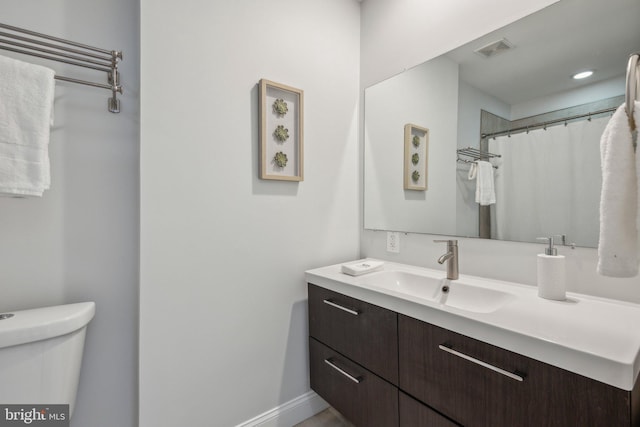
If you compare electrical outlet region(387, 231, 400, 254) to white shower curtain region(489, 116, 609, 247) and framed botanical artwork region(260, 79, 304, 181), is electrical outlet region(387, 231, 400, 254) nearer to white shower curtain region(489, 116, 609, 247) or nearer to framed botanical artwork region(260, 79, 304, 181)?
white shower curtain region(489, 116, 609, 247)

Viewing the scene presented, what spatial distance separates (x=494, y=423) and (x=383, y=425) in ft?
1.56

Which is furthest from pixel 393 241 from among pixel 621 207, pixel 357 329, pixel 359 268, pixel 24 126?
pixel 24 126

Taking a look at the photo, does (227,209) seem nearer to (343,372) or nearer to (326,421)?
(343,372)

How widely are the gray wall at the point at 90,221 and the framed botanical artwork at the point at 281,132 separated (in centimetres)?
54

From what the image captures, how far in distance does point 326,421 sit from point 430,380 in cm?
91

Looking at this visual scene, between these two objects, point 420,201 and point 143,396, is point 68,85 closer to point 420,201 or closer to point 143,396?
point 143,396

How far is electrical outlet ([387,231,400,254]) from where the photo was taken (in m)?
1.69

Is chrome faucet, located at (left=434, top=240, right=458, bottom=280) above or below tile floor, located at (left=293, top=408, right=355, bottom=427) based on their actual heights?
above

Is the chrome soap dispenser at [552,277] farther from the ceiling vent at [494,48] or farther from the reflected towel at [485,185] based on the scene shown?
the ceiling vent at [494,48]

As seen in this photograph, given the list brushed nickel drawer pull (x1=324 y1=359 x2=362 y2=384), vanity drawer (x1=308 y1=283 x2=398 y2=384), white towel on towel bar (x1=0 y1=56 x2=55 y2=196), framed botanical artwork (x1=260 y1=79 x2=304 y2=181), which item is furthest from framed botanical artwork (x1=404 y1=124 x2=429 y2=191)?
white towel on towel bar (x1=0 y1=56 x2=55 y2=196)

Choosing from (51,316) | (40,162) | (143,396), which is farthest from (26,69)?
(143,396)

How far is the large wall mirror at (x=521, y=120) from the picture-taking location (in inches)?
41.0

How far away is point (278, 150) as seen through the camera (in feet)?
4.93

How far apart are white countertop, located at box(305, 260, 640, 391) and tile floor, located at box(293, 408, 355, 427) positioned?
34.5 inches
